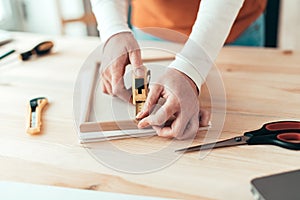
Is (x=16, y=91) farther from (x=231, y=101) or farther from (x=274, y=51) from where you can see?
(x=274, y=51)

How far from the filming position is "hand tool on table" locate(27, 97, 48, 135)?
26.0 inches

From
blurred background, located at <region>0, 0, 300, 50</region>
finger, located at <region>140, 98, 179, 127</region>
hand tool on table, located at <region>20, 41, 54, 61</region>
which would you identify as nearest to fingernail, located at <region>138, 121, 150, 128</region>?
finger, located at <region>140, 98, 179, 127</region>

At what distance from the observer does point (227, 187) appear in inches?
20.0

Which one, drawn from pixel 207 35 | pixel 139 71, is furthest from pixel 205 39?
pixel 139 71

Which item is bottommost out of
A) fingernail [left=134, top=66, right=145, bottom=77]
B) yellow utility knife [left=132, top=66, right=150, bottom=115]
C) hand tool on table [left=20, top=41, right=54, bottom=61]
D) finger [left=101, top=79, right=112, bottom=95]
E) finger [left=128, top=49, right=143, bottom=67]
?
hand tool on table [left=20, top=41, right=54, bottom=61]

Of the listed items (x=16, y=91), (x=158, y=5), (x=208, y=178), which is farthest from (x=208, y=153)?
(x=158, y=5)

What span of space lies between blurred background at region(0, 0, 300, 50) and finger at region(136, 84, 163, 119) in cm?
101

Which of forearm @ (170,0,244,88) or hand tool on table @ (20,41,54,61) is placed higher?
forearm @ (170,0,244,88)

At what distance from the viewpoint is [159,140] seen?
62 centimetres

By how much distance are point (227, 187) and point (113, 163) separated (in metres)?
0.16

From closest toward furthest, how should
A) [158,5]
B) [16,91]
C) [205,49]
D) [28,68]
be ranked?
[205,49] → [16,91] → [28,68] → [158,5]

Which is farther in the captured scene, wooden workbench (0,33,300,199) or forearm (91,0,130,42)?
forearm (91,0,130,42)

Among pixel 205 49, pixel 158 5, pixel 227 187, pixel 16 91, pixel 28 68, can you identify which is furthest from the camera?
pixel 158 5

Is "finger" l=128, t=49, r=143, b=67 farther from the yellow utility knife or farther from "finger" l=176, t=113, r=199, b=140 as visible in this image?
"finger" l=176, t=113, r=199, b=140
